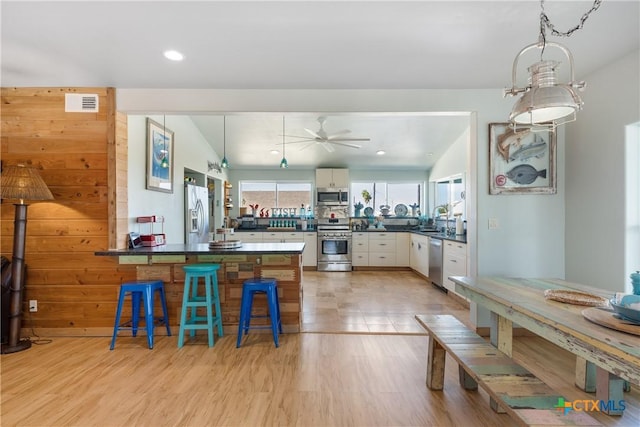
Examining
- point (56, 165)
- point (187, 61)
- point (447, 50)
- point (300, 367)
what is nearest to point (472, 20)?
point (447, 50)

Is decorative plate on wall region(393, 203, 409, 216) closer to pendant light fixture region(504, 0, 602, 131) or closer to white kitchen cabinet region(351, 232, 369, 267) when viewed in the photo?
white kitchen cabinet region(351, 232, 369, 267)

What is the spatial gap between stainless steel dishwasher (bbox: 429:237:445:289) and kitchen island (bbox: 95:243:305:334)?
2566 mm

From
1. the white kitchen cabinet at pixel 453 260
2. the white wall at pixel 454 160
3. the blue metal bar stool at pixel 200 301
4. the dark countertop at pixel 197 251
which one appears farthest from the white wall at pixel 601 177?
the blue metal bar stool at pixel 200 301

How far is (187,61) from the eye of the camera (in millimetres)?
2562

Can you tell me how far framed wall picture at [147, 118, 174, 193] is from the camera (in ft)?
11.7

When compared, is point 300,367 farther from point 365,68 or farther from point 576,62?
point 576,62

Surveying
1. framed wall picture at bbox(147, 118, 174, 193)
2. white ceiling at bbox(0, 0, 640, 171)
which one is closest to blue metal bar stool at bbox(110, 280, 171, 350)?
framed wall picture at bbox(147, 118, 174, 193)

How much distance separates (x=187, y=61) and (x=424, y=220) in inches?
226

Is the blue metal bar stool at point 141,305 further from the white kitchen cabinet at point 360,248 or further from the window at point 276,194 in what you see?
the window at point 276,194

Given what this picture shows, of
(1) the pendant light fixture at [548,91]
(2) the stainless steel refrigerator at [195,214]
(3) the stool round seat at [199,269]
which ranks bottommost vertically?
(3) the stool round seat at [199,269]

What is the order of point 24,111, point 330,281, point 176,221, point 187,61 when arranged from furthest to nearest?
point 330,281 < point 176,221 < point 24,111 < point 187,61

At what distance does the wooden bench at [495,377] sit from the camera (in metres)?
1.25

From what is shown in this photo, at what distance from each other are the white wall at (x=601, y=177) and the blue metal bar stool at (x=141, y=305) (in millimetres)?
4043

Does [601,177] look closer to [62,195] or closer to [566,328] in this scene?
[566,328]
